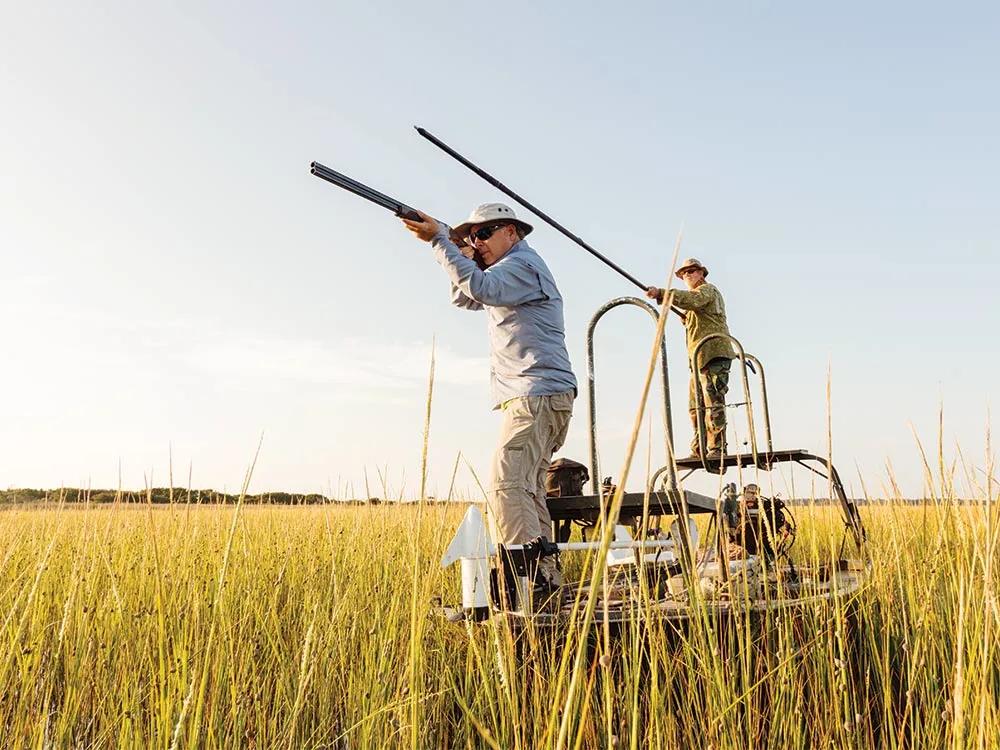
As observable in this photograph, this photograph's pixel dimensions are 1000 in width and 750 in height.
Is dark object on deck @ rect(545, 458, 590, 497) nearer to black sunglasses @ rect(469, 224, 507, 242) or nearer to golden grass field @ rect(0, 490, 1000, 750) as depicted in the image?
golden grass field @ rect(0, 490, 1000, 750)

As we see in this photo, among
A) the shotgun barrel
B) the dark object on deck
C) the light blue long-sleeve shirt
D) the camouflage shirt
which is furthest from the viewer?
the camouflage shirt

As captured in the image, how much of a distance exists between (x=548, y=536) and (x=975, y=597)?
1899 millimetres

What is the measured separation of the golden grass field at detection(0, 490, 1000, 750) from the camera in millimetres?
2166

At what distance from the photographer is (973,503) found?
237cm

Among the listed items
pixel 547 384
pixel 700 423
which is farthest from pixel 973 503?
pixel 700 423

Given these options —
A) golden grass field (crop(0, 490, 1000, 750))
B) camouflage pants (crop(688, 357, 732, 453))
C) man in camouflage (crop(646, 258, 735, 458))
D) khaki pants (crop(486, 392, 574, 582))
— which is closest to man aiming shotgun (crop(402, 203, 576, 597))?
khaki pants (crop(486, 392, 574, 582))

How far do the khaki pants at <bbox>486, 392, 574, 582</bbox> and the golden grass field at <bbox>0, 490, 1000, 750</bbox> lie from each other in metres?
0.49

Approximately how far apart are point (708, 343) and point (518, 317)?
427 centimetres

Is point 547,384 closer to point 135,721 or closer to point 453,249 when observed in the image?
point 453,249

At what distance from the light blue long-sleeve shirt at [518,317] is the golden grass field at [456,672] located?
1139 millimetres

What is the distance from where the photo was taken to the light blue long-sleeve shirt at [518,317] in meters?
3.81

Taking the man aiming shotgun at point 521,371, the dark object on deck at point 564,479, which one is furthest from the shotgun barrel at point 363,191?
the dark object on deck at point 564,479

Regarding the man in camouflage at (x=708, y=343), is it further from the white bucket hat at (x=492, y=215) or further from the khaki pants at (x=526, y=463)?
the khaki pants at (x=526, y=463)

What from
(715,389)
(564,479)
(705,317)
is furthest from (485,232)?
(705,317)
